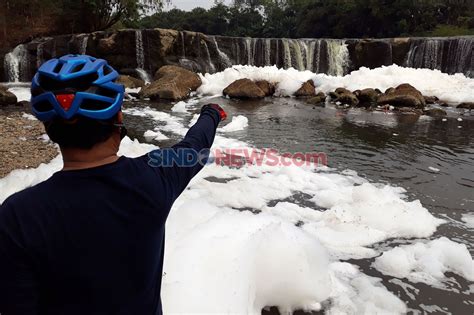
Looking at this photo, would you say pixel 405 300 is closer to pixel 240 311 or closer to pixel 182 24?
pixel 240 311

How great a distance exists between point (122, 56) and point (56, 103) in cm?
1965

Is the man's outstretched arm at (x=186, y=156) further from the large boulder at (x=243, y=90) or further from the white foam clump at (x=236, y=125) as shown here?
the large boulder at (x=243, y=90)

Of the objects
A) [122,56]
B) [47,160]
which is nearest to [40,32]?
[122,56]

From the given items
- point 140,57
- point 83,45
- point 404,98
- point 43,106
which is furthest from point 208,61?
point 43,106

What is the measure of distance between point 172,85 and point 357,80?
8165 millimetres

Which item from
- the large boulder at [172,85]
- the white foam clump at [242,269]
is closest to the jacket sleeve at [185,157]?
the white foam clump at [242,269]

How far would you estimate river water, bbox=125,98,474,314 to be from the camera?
3.12 metres

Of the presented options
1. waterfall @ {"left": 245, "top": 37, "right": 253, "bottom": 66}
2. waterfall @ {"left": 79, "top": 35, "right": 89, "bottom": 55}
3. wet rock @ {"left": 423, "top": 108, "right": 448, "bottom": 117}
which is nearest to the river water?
wet rock @ {"left": 423, "top": 108, "right": 448, "bottom": 117}

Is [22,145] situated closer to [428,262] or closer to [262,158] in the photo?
[262,158]

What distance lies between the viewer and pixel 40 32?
70.5ft

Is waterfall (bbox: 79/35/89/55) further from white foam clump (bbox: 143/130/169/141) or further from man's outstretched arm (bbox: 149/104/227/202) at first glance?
man's outstretched arm (bbox: 149/104/227/202)

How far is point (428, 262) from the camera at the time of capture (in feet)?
11.2

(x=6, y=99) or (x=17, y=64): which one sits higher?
(x=17, y=64)

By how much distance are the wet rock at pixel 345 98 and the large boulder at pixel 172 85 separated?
19.4ft
